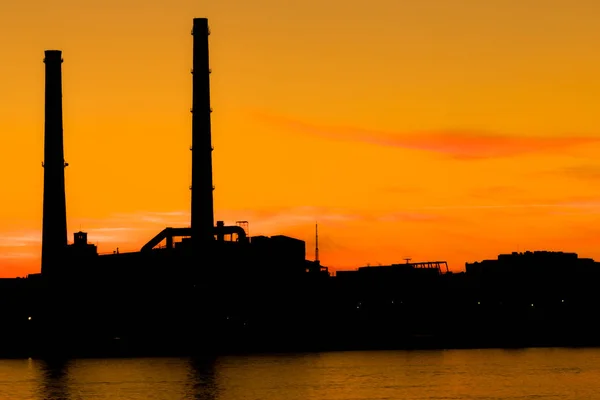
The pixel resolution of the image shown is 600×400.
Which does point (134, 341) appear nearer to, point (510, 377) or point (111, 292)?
point (111, 292)

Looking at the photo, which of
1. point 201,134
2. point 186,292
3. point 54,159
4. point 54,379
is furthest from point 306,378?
point 186,292

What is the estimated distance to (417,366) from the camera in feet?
400

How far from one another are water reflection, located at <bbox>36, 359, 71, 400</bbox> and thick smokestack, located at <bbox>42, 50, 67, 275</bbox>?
13.5 metres

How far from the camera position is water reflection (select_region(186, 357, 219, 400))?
87.1m

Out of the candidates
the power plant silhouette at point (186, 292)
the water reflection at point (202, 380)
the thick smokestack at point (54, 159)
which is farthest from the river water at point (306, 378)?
the thick smokestack at point (54, 159)

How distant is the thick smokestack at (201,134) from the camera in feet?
392

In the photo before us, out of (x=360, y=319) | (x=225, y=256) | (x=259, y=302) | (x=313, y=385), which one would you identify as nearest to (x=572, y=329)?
(x=360, y=319)

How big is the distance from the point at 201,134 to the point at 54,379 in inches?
1192

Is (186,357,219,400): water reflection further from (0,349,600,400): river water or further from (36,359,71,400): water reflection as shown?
(36,359,71,400): water reflection

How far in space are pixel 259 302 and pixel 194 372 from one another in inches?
1583

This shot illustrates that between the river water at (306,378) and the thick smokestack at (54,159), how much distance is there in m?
14.9

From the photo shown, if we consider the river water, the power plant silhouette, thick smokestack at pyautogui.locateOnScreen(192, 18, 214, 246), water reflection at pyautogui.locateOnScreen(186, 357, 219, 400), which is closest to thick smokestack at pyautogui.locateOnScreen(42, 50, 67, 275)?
the power plant silhouette

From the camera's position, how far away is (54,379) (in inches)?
4090

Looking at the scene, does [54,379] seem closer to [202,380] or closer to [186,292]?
[202,380]
